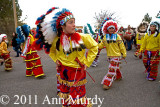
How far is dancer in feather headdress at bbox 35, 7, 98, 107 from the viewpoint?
91.5 inches

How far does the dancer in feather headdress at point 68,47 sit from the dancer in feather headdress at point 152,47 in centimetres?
269

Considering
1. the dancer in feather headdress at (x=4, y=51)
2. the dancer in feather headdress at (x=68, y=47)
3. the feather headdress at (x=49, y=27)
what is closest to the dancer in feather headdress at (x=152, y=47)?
the dancer in feather headdress at (x=68, y=47)

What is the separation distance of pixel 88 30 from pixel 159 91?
4.46 m

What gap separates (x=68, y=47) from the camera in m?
2.34

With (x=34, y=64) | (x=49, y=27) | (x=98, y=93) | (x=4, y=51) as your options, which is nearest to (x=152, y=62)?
(x=98, y=93)

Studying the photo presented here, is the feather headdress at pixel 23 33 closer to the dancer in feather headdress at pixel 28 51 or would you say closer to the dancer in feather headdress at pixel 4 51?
the dancer in feather headdress at pixel 28 51

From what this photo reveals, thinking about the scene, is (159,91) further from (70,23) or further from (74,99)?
(70,23)

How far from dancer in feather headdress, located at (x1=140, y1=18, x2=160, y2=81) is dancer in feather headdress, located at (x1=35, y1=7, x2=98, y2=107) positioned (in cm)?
269

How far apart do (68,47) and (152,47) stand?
10.2 feet

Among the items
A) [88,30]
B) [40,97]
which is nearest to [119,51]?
[40,97]

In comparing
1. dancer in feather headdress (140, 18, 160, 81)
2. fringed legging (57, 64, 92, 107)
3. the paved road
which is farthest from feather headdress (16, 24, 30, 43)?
dancer in feather headdress (140, 18, 160, 81)

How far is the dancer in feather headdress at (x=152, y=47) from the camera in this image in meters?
4.18

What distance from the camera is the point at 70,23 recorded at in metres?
2.31

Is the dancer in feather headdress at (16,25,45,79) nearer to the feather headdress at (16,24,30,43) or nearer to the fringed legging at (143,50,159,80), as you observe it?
the feather headdress at (16,24,30,43)
